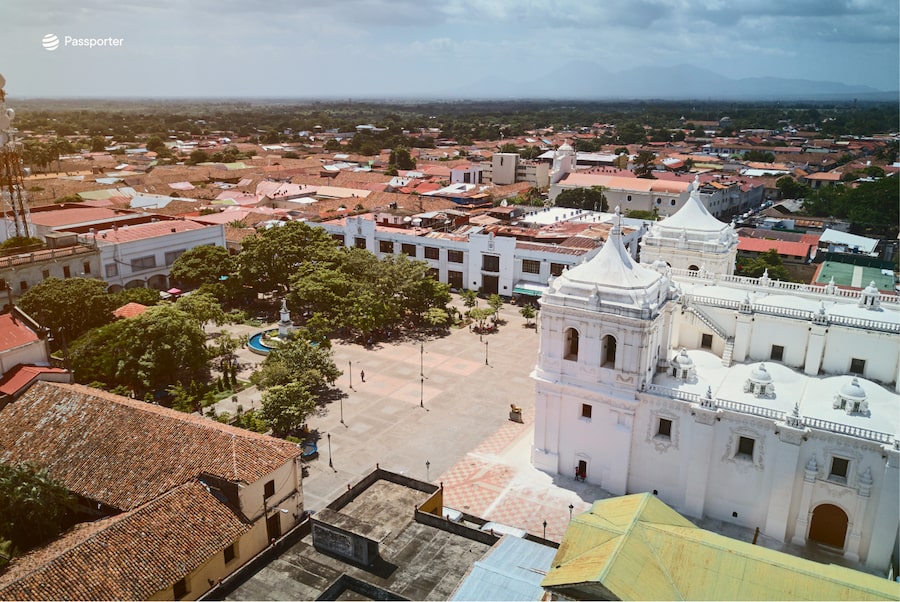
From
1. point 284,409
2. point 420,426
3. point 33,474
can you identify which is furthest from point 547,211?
point 33,474

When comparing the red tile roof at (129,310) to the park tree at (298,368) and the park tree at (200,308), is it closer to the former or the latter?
the park tree at (200,308)

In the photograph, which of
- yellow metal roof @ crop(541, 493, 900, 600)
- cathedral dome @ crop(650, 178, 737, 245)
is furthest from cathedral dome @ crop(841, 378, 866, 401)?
cathedral dome @ crop(650, 178, 737, 245)

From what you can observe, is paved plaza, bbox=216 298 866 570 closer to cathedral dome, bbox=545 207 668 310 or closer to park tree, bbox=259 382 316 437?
park tree, bbox=259 382 316 437

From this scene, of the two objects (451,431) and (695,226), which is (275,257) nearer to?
(451,431)

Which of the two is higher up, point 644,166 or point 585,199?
point 644,166

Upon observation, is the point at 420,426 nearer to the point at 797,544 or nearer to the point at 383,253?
the point at 797,544

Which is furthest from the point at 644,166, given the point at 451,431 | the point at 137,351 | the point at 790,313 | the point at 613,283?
the point at 137,351

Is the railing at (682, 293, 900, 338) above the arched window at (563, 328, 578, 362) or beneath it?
above
